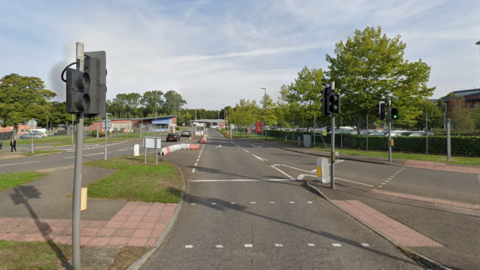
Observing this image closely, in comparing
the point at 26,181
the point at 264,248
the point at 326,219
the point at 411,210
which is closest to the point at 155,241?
the point at 264,248

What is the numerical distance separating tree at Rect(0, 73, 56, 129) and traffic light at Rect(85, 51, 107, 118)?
53932 mm

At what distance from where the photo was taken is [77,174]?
412 cm

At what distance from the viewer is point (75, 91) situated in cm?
402

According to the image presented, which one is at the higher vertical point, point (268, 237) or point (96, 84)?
point (96, 84)

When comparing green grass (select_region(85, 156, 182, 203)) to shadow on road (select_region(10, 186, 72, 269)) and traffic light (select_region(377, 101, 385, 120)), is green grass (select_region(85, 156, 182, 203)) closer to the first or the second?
shadow on road (select_region(10, 186, 72, 269))

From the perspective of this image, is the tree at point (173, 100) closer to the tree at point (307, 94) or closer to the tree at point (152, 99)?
the tree at point (152, 99)

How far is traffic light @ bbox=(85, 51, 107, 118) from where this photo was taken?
4.21 m

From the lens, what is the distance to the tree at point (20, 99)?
153 ft

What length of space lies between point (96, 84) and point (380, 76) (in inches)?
1124

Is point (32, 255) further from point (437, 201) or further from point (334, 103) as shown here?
point (437, 201)

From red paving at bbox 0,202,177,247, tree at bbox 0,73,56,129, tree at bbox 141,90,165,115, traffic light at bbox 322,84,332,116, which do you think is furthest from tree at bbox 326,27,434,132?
tree at bbox 141,90,165,115

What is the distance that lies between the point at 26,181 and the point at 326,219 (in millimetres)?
10956

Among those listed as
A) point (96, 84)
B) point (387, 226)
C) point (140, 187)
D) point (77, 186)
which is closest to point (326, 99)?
point (387, 226)

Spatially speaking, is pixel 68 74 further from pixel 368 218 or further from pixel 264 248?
pixel 368 218
